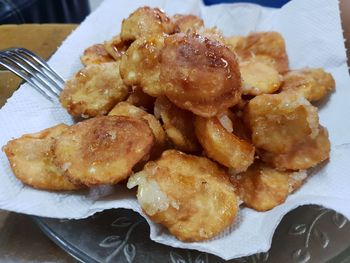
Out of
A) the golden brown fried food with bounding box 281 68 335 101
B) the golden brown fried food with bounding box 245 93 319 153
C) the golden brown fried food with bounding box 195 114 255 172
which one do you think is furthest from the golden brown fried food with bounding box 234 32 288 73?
the golden brown fried food with bounding box 195 114 255 172

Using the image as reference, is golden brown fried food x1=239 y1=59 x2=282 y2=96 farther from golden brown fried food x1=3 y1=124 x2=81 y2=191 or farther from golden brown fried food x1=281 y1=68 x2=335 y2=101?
A: golden brown fried food x1=3 y1=124 x2=81 y2=191

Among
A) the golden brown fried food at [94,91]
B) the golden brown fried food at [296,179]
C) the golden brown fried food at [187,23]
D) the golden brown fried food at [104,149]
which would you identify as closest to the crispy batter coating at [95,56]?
the golden brown fried food at [94,91]

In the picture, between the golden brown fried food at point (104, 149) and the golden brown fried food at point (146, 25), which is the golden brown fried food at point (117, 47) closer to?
the golden brown fried food at point (146, 25)

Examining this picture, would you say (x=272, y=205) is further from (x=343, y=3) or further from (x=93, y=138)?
(x=343, y=3)

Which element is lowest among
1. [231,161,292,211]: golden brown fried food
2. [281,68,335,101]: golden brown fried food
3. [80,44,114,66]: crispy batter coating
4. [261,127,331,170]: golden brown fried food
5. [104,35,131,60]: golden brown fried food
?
[231,161,292,211]: golden brown fried food

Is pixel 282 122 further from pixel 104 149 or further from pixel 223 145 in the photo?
pixel 104 149

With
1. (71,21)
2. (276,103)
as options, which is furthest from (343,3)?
(71,21)
